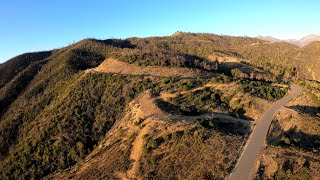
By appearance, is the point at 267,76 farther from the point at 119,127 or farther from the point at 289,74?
the point at 119,127

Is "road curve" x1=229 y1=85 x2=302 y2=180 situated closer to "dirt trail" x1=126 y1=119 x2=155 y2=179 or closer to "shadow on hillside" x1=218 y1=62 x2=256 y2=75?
"dirt trail" x1=126 y1=119 x2=155 y2=179

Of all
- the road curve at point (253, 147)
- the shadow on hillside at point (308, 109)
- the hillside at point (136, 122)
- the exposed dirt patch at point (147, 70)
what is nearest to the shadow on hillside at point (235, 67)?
the hillside at point (136, 122)

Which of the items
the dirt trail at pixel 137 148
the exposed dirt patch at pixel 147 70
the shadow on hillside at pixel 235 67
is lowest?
the dirt trail at pixel 137 148

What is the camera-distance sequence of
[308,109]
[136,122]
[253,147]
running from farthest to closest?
1. [308,109]
2. [136,122]
3. [253,147]

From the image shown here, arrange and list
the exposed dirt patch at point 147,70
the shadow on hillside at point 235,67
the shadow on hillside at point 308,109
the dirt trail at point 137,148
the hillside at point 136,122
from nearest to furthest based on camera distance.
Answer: the dirt trail at point 137,148
the hillside at point 136,122
the shadow on hillside at point 308,109
the exposed dirt patch at point 147,70
the shadow on hillside at point 235,67

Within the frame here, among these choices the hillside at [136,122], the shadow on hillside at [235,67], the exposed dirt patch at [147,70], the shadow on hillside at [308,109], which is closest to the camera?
the hillside at [136,122]

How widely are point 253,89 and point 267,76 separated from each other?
5651 cm

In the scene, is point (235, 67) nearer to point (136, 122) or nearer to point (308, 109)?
point (308, 109)

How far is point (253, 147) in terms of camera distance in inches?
2126

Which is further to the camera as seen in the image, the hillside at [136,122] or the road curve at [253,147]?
the hillside at [136,122]

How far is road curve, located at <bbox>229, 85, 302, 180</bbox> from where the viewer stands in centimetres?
4581

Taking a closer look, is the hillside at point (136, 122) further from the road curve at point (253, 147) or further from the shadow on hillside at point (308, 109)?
the road curve at point (253, 147)

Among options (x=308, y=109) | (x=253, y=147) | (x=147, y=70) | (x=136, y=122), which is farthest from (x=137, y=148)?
(x=147, y=70)

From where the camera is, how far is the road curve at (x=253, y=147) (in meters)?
45.8
